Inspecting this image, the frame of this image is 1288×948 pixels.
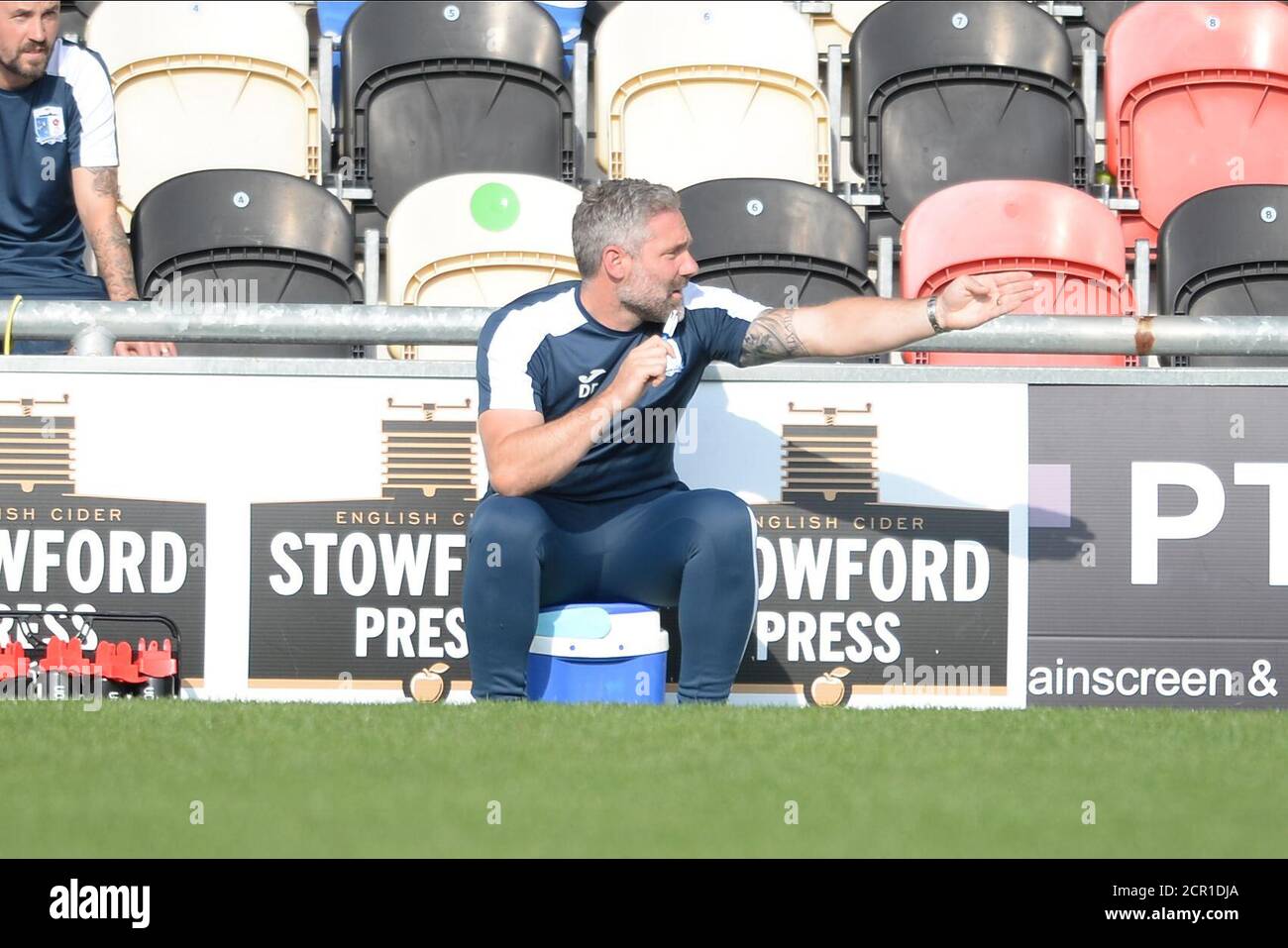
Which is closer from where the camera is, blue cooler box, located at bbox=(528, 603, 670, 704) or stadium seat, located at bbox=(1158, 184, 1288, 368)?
blue cooler box, located at bbox=(528, 603, 670, 704)

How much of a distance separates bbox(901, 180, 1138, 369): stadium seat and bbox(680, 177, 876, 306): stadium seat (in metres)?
0.21

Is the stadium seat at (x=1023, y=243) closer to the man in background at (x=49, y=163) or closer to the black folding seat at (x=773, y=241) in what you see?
the black folding seat at (x=773, y=241)

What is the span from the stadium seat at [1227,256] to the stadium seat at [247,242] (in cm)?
266

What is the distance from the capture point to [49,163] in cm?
514

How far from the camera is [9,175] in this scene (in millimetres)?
5137

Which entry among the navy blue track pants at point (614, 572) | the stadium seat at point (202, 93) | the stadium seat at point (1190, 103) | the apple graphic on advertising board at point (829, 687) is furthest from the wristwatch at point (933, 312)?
the stadium seat at point (202, 93)

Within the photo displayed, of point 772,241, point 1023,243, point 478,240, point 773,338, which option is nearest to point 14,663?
point 773,338

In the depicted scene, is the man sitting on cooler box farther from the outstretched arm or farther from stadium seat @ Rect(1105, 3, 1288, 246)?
stadium seat @ Rect(1105, 3, 1288, 246)

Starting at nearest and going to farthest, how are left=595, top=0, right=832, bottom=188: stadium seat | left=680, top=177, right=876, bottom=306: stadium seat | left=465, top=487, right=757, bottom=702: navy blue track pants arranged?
left=465, top=487, right=757, bottom=702: navy blue track pants → left=680, top=177, right=876, bottom=306: stadium seat → left=595, top=0, right=832, bottom=188: stadium seat

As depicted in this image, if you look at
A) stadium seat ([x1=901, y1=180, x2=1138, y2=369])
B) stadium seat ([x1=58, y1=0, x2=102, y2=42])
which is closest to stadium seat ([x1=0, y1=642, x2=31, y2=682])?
stadium seat ([x1=901, y1=180, x2=1138, y2=369])

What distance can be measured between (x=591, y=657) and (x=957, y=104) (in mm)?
3648

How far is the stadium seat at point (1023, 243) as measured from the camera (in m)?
5.79

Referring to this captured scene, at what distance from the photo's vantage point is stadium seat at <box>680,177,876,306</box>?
5746mm

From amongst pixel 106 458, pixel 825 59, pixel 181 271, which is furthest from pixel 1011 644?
pixel 825 59
